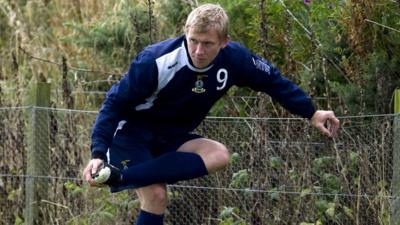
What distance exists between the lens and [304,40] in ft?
29.0

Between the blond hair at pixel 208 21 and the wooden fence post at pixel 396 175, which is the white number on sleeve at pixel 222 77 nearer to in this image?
the blond hair at pixel 208 21

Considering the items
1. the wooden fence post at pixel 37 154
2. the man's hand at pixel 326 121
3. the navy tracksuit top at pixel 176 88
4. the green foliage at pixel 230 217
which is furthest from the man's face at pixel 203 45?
the wooden fence post at pixel 37 154

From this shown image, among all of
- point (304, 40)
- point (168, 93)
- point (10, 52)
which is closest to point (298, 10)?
A: point (304, 40)

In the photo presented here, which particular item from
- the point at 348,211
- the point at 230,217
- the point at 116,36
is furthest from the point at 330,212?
the point at 116,36

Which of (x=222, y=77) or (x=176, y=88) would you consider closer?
(x=176, y=88)

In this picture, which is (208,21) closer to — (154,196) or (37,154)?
(154,196)

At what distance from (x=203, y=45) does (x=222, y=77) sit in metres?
0.40

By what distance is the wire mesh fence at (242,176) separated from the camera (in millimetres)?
7656

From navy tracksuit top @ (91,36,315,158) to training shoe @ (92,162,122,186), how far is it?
0.09 m

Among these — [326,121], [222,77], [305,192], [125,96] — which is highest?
[222,77]

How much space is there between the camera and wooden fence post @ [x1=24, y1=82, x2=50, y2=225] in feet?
29.4

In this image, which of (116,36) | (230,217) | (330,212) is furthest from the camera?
(116,36)

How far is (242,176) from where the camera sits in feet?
26.5

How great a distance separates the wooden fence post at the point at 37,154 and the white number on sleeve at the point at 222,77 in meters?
2.73
